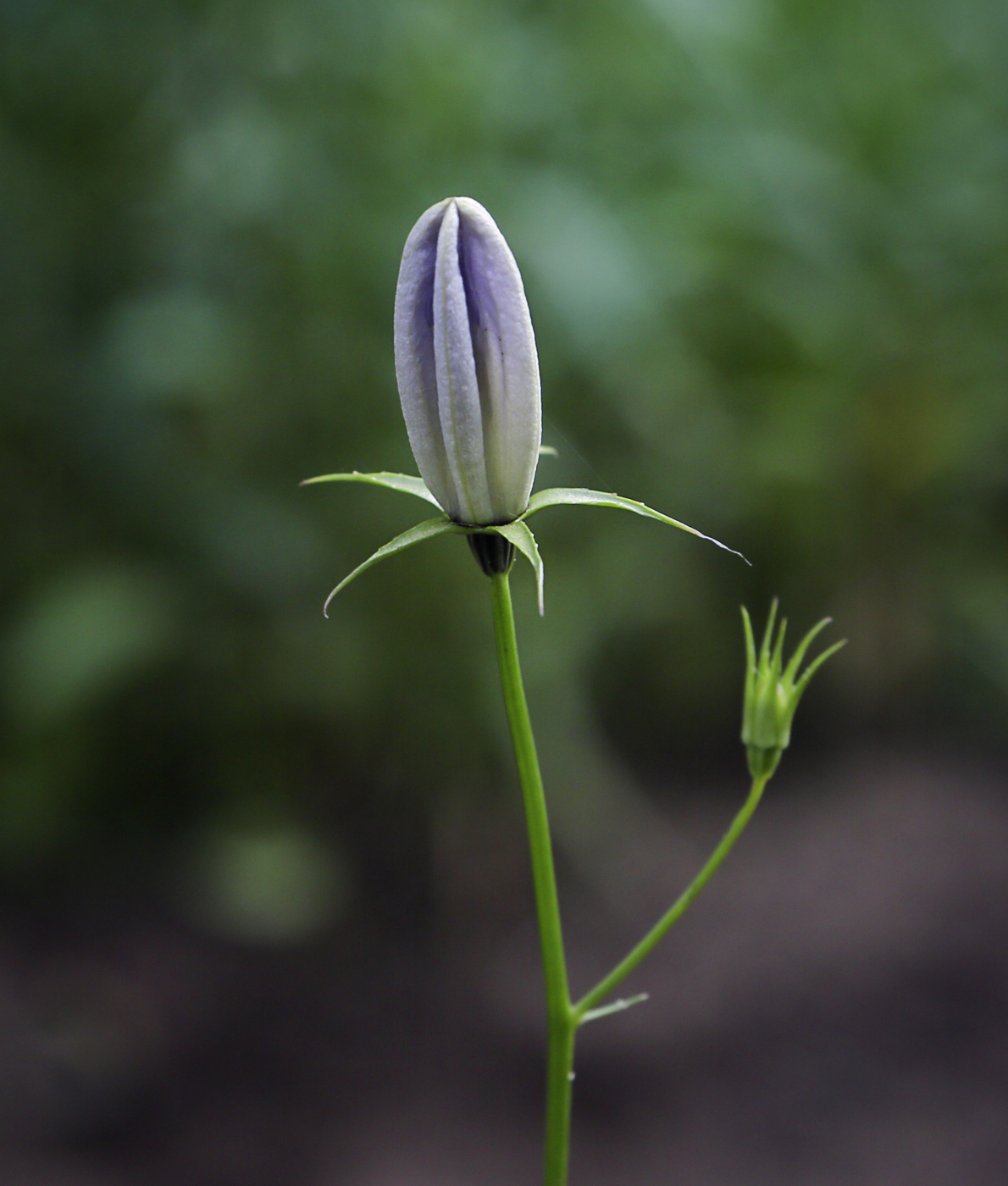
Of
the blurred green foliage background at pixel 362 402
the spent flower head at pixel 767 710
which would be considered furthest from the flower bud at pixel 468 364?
the blurred green foliage background at pixel 362 402

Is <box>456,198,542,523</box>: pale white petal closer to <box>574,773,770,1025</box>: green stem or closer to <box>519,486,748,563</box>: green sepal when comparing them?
<box>519,486,748,563</box>: green sepal

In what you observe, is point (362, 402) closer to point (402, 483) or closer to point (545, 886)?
point (402, 483)

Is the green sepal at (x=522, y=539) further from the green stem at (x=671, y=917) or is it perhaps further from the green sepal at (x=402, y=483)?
the green stem at (x=671, y=917)

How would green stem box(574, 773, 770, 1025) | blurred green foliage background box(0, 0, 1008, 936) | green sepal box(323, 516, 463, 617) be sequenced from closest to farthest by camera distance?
green sepal box(323, 516, 463, 617)
green stem box(574, 773, 770, 1025)
blurred green foliage background box(0, 0, 1008, 936)

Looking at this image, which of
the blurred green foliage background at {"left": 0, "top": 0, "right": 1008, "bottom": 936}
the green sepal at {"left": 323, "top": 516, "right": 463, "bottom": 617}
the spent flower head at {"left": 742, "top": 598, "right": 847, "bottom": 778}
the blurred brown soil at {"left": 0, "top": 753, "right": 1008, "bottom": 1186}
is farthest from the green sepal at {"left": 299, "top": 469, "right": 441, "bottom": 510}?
the blurred brown soil at {"left": 0, "top": 753, "right": 1008, "bottom": 1186}

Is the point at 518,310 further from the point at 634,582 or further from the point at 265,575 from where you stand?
the point at 634,582

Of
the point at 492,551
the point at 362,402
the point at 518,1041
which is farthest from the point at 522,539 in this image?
the point at 518,1041
